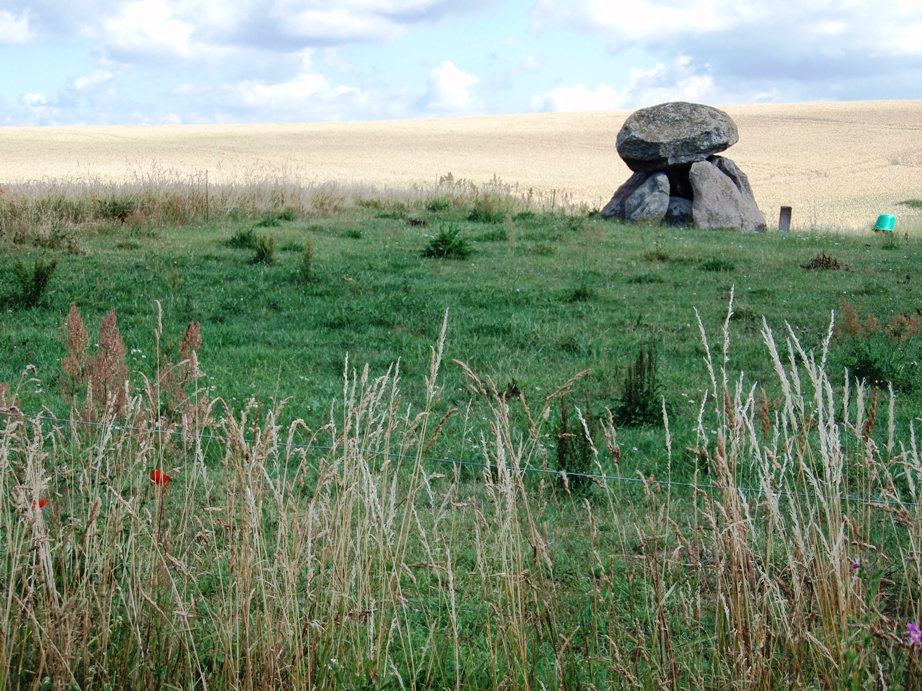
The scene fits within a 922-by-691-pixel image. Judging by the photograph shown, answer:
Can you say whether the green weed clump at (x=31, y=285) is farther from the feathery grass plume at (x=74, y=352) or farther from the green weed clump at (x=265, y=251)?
the feathery grass plume at (x=74, y=352)

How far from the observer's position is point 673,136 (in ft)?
51.7

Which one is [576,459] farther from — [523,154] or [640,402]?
[523,154]

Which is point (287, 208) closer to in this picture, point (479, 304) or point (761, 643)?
point (479, 304)

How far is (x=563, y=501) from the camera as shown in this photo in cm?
416

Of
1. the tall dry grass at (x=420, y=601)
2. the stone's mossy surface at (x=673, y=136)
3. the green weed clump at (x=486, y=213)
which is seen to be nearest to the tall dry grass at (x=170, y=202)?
the green weed clump at (x=486, y=213)

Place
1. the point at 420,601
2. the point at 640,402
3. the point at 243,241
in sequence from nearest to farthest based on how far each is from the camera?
1. the point at 420,601
2. the point at 640,402
3. the point at 243,241

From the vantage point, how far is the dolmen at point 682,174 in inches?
602

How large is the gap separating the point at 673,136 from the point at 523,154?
2409 centimetres

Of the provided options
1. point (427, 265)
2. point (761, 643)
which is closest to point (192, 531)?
point (761, 643)

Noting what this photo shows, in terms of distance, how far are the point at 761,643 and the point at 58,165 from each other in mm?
30874

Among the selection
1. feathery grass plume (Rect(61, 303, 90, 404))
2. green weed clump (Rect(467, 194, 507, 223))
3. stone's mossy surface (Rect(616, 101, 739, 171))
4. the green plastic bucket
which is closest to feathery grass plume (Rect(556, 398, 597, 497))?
feathery grass plume (Rect(61, 303, 90, 404))

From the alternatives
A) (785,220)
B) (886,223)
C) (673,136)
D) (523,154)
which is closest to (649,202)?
(673,136)

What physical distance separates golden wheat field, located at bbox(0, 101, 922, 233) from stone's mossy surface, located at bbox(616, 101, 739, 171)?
2.31 meters

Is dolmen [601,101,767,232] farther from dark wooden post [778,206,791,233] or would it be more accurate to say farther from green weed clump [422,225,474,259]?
green weed clump [422,225,474,259]
